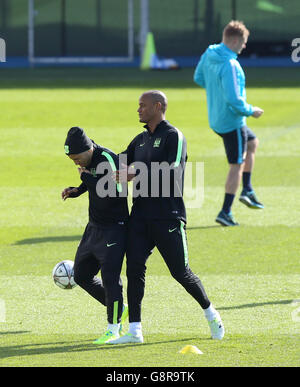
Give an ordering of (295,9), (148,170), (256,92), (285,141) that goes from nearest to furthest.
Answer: (148,170), (285,141), (256,92), (295,9)

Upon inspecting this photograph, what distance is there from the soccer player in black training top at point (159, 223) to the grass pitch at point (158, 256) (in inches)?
14.1

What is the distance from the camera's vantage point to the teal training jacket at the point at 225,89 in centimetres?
1152

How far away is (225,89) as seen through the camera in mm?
11594

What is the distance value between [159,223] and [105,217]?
0.43 meters

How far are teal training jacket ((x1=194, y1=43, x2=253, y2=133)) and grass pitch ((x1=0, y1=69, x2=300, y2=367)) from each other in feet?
4.23

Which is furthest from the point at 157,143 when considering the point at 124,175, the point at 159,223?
the point at 159,223

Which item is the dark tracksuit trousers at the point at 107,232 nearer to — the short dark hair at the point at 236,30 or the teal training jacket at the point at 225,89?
the teal training jacket at the point at 225,89

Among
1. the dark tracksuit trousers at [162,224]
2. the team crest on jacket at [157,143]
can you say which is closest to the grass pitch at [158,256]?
the dark tracksuit trousers at [162,224]

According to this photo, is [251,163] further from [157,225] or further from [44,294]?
[157,225]

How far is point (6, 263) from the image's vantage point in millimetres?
10031

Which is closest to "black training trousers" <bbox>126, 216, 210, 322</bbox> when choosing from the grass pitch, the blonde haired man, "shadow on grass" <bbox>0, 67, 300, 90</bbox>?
the grass pitch

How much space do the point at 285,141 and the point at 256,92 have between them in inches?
259

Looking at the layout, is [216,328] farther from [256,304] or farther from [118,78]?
[118,78]
